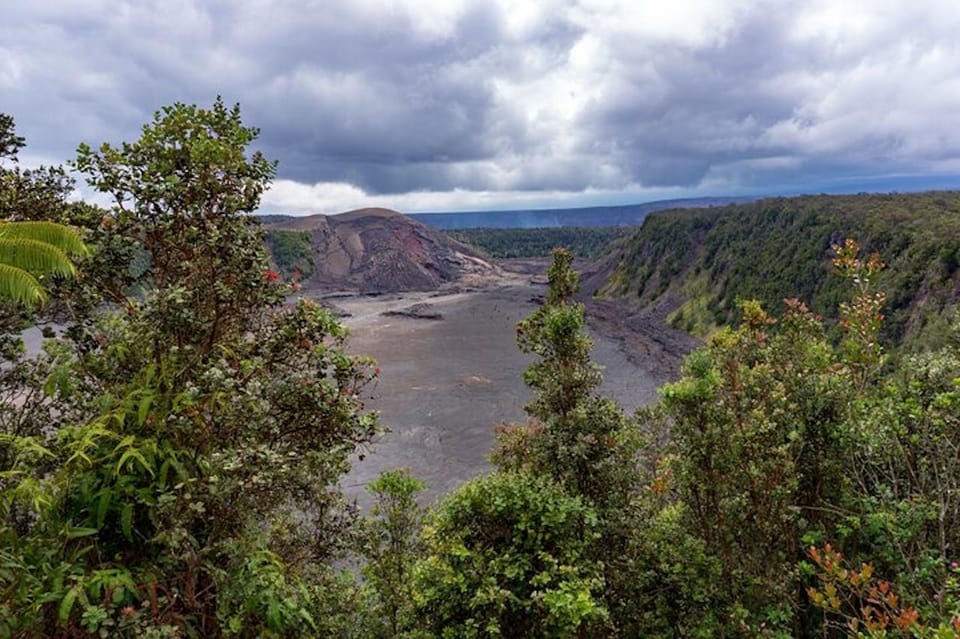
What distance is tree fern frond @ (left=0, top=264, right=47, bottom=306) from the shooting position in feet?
22.6

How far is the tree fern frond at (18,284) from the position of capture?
22.6 ft

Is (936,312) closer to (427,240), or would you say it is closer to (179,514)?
(179,514)

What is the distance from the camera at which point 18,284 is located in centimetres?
696

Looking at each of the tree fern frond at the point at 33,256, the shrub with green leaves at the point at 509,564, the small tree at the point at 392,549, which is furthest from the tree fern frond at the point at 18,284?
the small tree at the point at 392,549

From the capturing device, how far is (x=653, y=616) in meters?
10.5

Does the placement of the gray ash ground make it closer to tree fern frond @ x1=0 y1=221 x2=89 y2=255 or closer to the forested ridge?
the forested ridge

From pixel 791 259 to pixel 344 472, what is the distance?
80215mm

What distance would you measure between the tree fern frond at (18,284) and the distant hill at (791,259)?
1728 inches

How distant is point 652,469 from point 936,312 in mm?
38320

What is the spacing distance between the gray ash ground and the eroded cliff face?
36.1m

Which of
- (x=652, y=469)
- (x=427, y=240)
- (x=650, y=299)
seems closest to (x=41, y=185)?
(x=652, y=469)

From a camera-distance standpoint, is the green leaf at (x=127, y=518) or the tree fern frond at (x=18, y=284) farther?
the tree fern frond at (x=18, y=284)

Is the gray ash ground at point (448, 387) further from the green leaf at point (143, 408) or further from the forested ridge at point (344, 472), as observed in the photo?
the green leaf at point (143, 408)

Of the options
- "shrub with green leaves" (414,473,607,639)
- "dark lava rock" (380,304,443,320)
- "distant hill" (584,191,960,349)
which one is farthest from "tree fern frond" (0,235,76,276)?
"dark lava rock" (380,304,443,320)
